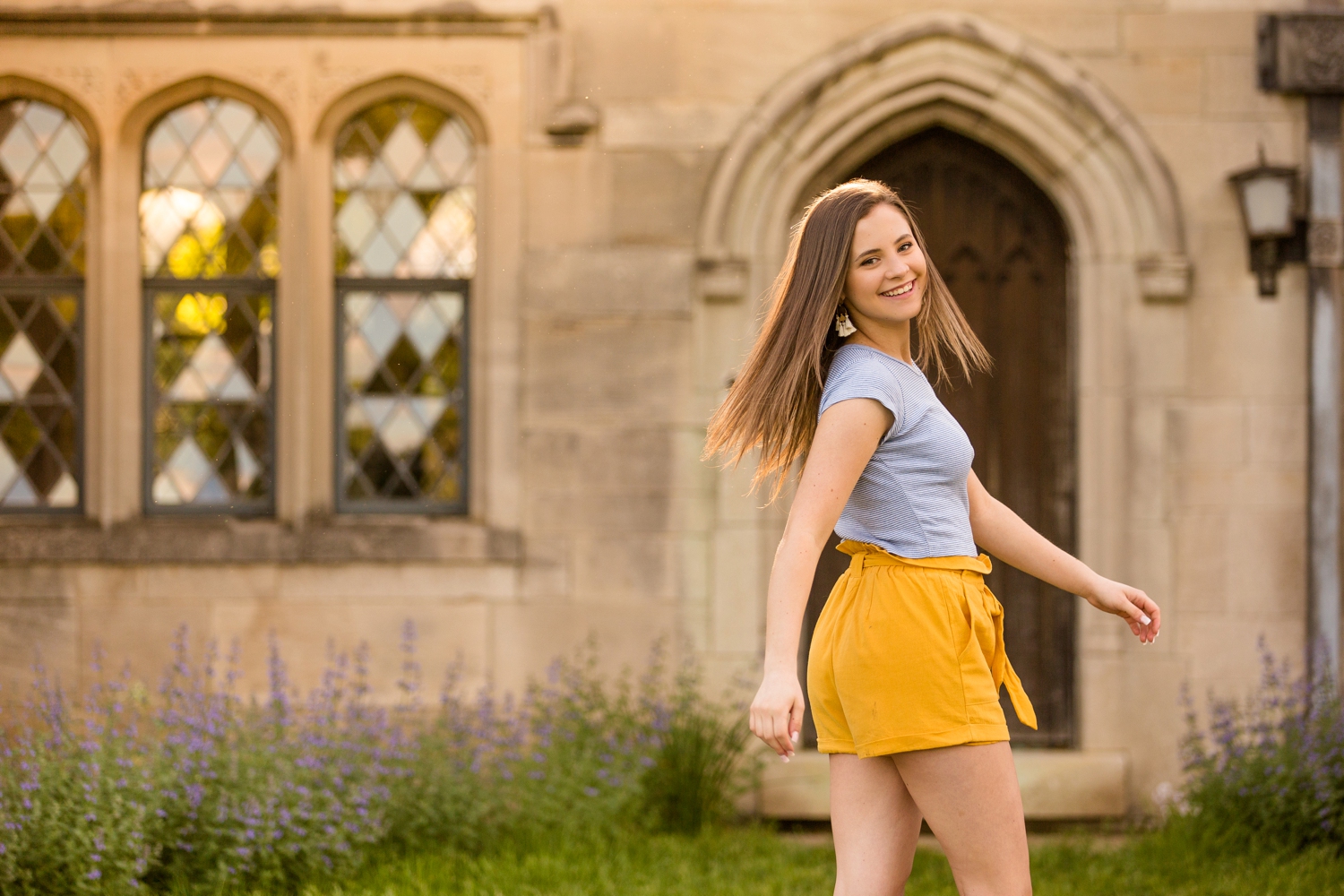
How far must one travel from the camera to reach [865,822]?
7.46 feet

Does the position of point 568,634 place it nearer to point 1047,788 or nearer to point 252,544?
point 252,544

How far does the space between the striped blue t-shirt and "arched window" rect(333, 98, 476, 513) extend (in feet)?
12.7

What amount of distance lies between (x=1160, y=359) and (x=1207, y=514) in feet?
2.50

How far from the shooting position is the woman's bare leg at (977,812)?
2182mm

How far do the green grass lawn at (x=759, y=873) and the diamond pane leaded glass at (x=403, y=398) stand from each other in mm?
2023

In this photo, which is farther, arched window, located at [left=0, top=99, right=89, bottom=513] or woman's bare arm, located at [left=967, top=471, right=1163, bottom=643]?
arched window, located at [left=0, top=99, right=89, bottom=513]

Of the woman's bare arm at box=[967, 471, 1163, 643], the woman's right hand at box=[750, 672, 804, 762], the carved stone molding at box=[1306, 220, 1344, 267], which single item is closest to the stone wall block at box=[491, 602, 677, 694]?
the woman's bare arm at box=[967, 471, 1163, 643]

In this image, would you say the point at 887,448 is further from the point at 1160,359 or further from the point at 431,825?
the point at 1160,359

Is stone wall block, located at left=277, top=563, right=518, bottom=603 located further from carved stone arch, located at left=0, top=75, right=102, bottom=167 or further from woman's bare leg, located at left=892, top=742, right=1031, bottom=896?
woman's bare leg, located at left=892, top=742, right=1031, bottom=896

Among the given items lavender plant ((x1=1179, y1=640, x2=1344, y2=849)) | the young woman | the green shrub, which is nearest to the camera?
the young woman

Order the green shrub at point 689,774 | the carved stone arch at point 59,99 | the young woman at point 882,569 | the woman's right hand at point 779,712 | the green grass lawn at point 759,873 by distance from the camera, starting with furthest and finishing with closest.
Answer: the carved stone arch at point 59,99 < the green shrub at point 689,774 < the green grass lawn at point 759,873 < the young woman at point 882,569 < the woman's right hand at point 779,712

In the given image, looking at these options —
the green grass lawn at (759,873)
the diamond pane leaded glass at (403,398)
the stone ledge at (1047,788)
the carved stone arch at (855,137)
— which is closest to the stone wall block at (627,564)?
the carved stone arch at (855,137)

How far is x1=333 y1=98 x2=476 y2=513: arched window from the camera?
593 cm

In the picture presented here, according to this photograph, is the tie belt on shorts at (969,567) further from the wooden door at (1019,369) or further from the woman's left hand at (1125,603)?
the wooden door at (1019,369)
